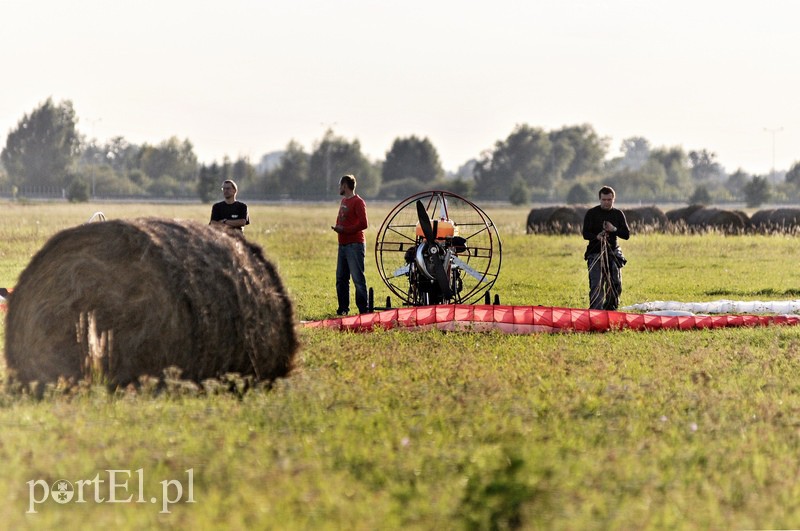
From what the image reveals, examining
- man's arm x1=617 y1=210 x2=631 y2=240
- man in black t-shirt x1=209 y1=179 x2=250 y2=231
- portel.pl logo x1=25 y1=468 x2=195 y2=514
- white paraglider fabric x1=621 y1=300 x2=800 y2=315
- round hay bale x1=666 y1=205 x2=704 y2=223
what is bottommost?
white paraglider fabric x1=621 y1=300 x2=800 y2=315

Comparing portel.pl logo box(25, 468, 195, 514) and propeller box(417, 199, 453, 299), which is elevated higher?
propeller box(417, 199, 453, 299)

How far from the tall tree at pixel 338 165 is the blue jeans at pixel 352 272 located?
109 m

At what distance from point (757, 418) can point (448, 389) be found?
2570 mm

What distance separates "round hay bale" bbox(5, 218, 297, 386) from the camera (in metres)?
9.27

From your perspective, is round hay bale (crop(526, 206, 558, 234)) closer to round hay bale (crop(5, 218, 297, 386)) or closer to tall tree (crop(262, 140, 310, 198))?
round hay bale (crop(5, 218, 297, 386))

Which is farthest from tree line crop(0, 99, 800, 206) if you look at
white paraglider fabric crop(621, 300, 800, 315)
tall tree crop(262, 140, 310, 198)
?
white paraglider fabric crop(621, 300, 800, 315)

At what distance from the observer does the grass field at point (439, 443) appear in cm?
615

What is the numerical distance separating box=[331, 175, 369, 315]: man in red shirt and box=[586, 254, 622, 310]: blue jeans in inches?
133

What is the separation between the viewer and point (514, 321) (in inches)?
557

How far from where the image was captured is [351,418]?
8.21 meters

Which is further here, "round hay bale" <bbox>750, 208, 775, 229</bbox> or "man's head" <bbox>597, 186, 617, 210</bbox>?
"round hay bale" <bbox>750, 208, 775, 229</bbox>

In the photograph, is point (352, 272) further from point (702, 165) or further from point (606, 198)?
point (702, 165)

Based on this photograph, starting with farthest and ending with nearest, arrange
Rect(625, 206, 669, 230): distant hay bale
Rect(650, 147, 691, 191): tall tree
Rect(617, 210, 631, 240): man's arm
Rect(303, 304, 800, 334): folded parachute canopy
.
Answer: Rect(650, 147, 691, 191): tall tree < Rect(625, 206, 669, 230): distant hay bale < Rect(617, 210, 631, 240): man's arm < Rect(303, 304, 800, 334): folded parachute canopy

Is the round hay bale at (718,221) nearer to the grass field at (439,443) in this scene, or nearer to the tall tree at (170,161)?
the grass field at (439,443)
